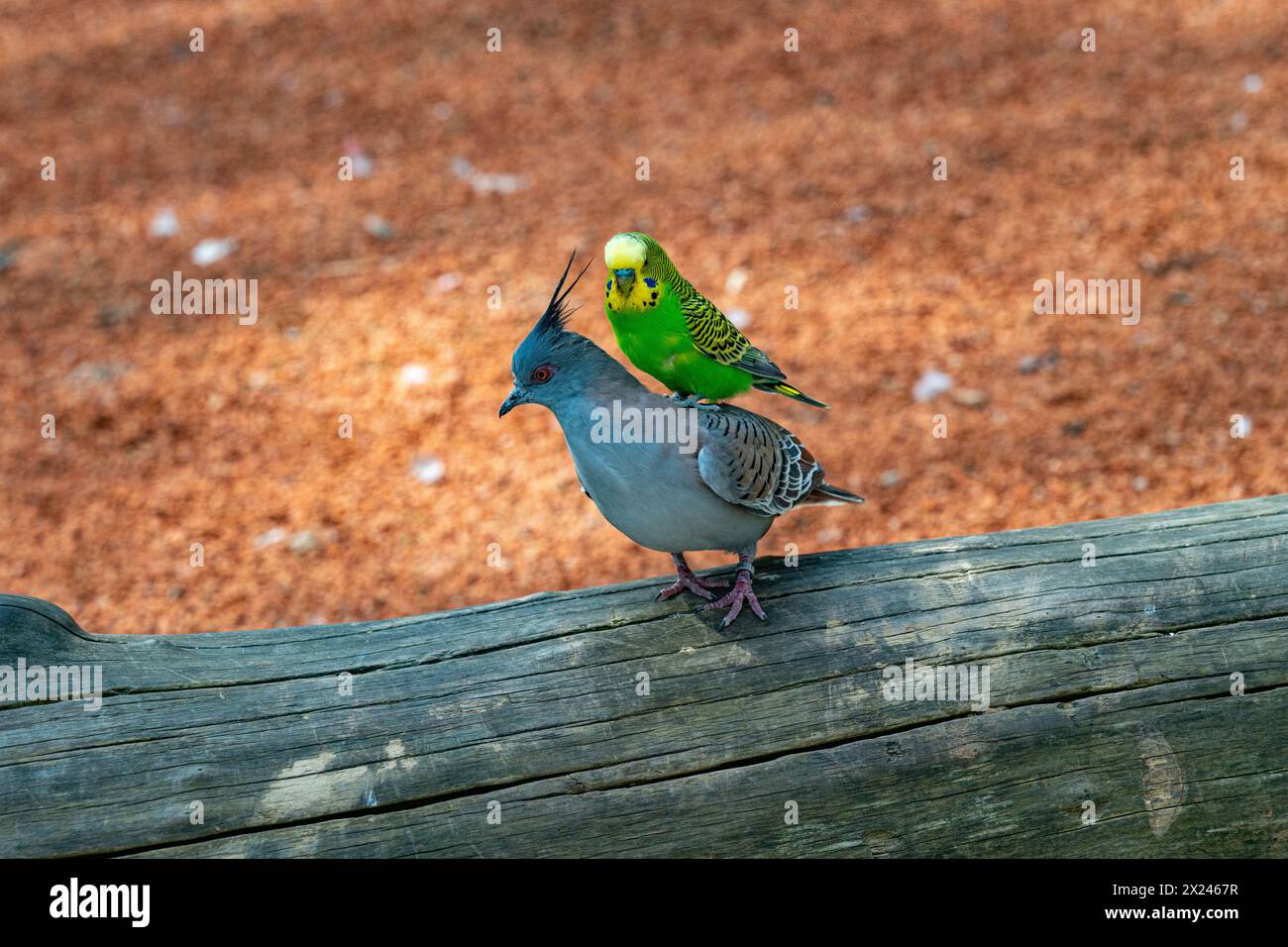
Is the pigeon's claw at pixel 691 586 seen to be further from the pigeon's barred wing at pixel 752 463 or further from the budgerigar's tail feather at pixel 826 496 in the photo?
the budgerigar's tail feather at pixel 826 496

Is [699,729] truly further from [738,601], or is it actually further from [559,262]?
[559,262]

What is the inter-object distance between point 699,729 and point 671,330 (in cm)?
116

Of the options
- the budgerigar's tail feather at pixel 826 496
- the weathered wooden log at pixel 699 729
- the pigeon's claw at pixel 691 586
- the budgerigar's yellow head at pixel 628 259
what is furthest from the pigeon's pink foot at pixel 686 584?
the budgerigar's yellow head at pixel 628 259

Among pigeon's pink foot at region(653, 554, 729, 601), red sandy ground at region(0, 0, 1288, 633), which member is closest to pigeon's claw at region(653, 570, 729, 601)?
pigeon's pink foot at region(653, 554, 729, 601)

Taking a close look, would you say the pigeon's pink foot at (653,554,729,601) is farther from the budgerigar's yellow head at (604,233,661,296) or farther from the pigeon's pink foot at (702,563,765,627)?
the budgerigar's yellow head at (604,233,661,296)

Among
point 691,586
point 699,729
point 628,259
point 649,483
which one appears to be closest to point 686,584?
point 691,586

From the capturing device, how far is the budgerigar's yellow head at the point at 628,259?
3.25m

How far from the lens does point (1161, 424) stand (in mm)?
5961

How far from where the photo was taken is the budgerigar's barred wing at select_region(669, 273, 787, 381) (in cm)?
350

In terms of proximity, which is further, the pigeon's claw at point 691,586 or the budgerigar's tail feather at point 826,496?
the budgerigar's tail feather at point 826,496

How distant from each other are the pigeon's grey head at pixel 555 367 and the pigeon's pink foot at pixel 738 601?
75 centimetres

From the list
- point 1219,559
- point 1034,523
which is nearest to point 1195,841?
point 1219,559

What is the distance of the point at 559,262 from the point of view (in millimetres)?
7496

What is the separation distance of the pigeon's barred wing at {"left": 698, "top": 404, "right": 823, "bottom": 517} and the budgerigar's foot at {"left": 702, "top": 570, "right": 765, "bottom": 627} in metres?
0.22
